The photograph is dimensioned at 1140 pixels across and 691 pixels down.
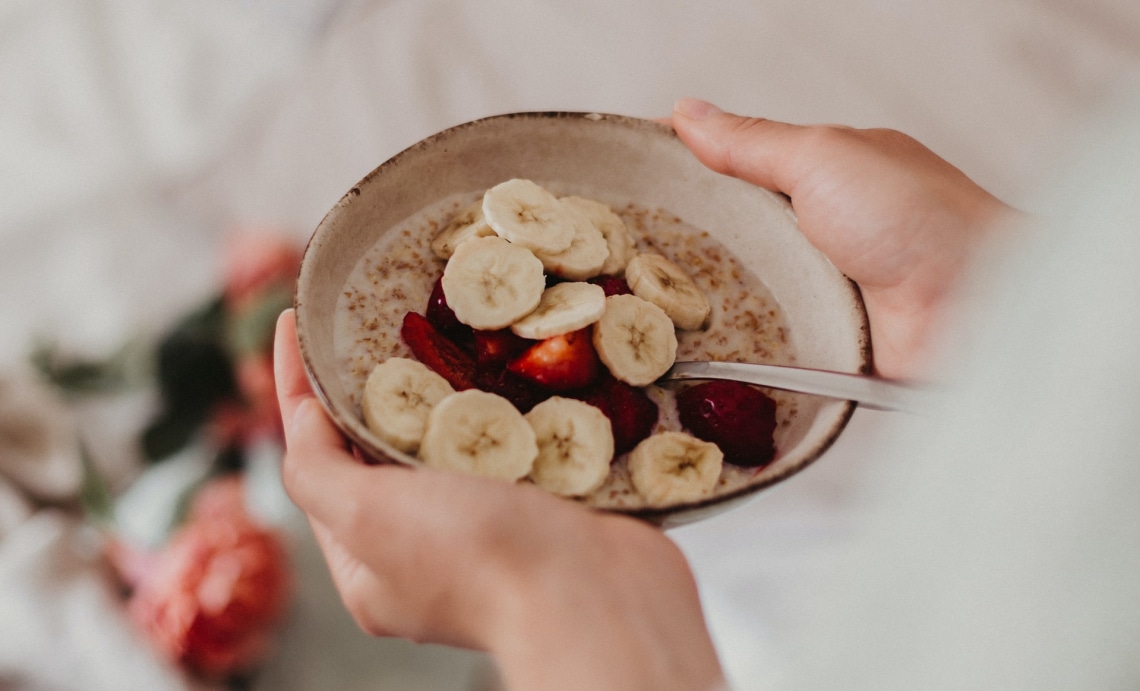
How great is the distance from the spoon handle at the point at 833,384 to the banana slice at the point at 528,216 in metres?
0.21

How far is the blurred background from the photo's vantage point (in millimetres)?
1268

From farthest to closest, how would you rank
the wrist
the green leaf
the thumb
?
1. the green leaf
2. the thumb
3. the wrist

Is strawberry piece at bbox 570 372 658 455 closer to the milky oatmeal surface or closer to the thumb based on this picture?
the milky oatmeal surface

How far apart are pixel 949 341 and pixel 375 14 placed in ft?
4.29

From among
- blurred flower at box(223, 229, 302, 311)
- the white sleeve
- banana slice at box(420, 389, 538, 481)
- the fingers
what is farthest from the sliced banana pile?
blurred flower at box(223, 229, 302, 311)

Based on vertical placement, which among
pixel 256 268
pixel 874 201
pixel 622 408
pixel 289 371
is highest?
pixel 874 201

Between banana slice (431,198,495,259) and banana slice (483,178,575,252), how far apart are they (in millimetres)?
20

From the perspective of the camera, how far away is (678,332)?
86cm

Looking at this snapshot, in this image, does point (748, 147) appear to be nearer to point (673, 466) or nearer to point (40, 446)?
point (673, 466)

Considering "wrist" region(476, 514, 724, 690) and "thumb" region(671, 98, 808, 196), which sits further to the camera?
"thumb" region(671, 98, 808, 196)

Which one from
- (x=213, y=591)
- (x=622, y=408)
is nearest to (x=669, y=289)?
(x=622, y=408)

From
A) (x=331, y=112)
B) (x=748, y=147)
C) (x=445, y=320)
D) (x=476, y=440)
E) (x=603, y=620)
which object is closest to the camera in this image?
(x=603, y=620)

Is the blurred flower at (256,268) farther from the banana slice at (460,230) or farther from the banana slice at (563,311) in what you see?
the banana slice at (563,311)

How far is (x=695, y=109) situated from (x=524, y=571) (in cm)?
61
